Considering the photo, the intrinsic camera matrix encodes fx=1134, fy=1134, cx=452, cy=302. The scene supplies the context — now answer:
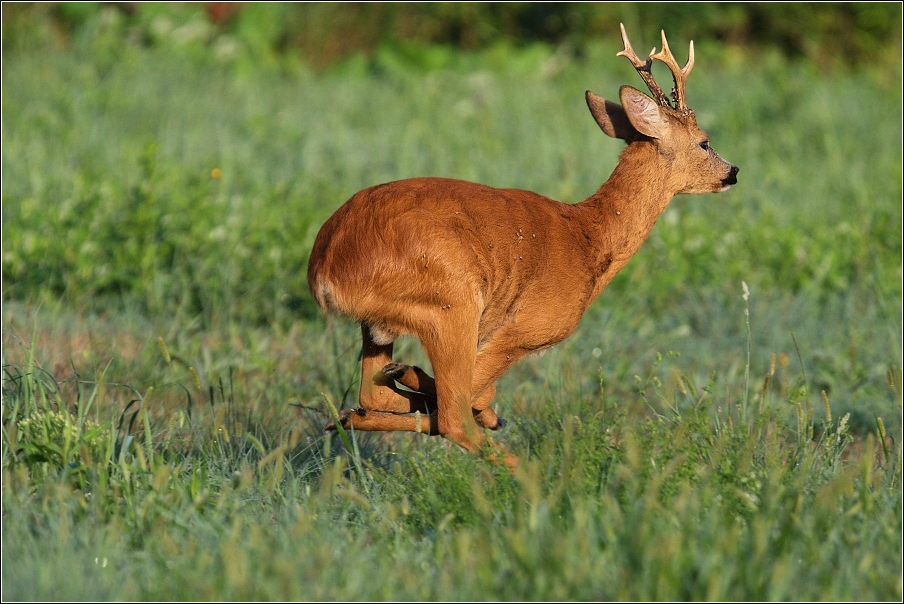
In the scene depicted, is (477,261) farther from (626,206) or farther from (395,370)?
(626,206)

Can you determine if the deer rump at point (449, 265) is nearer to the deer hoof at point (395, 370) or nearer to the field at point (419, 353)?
the deer hoof at point (395, 370)

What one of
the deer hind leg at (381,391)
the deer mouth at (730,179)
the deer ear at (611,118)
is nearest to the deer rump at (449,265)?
the deer hind leg at (381,391)

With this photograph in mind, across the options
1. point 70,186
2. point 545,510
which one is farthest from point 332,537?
Result: point 70,186

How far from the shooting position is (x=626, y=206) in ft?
14.6

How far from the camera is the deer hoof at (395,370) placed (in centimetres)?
405

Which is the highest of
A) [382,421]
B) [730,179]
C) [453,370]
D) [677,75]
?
[677,75]

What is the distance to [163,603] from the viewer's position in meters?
2.95

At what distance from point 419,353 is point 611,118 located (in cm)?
199

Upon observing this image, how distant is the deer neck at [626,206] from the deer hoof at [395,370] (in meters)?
0.85

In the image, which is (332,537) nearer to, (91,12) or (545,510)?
(545,510)

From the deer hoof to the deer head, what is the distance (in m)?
1.30

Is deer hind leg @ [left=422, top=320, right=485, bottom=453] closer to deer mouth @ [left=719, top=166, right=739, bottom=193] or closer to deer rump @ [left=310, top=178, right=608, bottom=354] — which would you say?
deer rump @ [left=310, top=178, right=608, bottom=354]

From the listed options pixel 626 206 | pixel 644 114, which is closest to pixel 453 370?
pixel 626 206

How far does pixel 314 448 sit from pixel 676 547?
6.10ft
